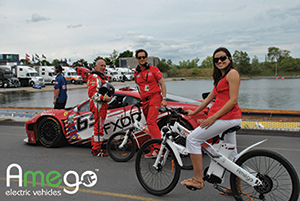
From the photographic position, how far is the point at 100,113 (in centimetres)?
555

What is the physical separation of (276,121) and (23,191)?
25.7ft

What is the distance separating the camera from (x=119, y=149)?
529 centimetres

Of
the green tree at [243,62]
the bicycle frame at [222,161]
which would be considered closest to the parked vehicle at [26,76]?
the bicycle frame at [222,161]

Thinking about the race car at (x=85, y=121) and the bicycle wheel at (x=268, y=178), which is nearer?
the bicycle wheel at (x=268, y=178)

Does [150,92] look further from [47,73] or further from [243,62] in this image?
[243,62]

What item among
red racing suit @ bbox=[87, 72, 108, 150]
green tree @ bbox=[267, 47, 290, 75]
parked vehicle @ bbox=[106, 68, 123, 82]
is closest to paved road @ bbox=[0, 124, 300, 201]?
red racing suit @ bbox=[87, 72, 108, 150]

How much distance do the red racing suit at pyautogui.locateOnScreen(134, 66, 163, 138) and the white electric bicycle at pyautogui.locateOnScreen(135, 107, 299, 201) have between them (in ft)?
4.52

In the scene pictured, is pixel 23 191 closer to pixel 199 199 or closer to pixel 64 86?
pixel 199 199

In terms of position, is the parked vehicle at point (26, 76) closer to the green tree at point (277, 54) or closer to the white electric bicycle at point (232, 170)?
the white electric bicycle at point (232, 170)

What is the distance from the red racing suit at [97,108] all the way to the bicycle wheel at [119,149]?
382mm

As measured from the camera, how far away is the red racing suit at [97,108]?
217 inches

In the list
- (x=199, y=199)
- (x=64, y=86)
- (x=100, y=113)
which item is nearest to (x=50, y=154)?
(x=100, y=113)

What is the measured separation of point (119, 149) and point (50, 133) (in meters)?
2.04

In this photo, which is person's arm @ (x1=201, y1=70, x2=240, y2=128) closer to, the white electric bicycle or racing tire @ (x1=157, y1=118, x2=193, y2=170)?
the white electric bicycle
